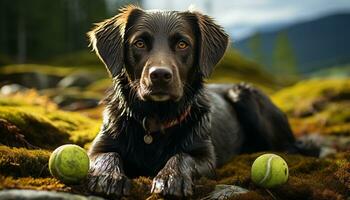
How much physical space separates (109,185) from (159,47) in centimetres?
203

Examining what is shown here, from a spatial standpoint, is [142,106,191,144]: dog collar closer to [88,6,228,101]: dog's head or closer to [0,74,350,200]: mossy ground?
[88,6,228,101]: dog's head

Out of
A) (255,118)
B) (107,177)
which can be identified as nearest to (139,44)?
(107,177)

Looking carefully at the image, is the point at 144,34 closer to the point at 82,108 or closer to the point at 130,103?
the point at 130,103

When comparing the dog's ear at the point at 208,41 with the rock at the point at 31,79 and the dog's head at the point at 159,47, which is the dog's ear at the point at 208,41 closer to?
the dog's head at the point at 159,47

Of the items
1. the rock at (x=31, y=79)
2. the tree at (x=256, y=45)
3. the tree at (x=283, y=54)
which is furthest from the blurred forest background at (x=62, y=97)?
the tree at (x=256, y=45)

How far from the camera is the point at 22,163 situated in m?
5.71

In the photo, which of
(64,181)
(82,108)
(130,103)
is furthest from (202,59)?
(82,108)

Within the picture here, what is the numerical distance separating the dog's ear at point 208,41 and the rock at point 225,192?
72.2 inches

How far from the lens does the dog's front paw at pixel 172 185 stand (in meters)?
5.27

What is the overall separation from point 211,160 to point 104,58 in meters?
2.01

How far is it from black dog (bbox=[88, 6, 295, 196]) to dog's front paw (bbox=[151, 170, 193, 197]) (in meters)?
0.29

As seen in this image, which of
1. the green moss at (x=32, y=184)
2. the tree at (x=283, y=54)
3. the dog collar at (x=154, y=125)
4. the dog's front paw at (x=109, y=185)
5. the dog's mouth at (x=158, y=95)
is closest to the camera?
the green moss at (x=32, y=184)

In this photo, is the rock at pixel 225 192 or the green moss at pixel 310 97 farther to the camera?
the green moss at pixel 310 97

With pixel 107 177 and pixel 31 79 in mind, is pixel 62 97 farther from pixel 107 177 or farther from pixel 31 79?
pixel 107 177
